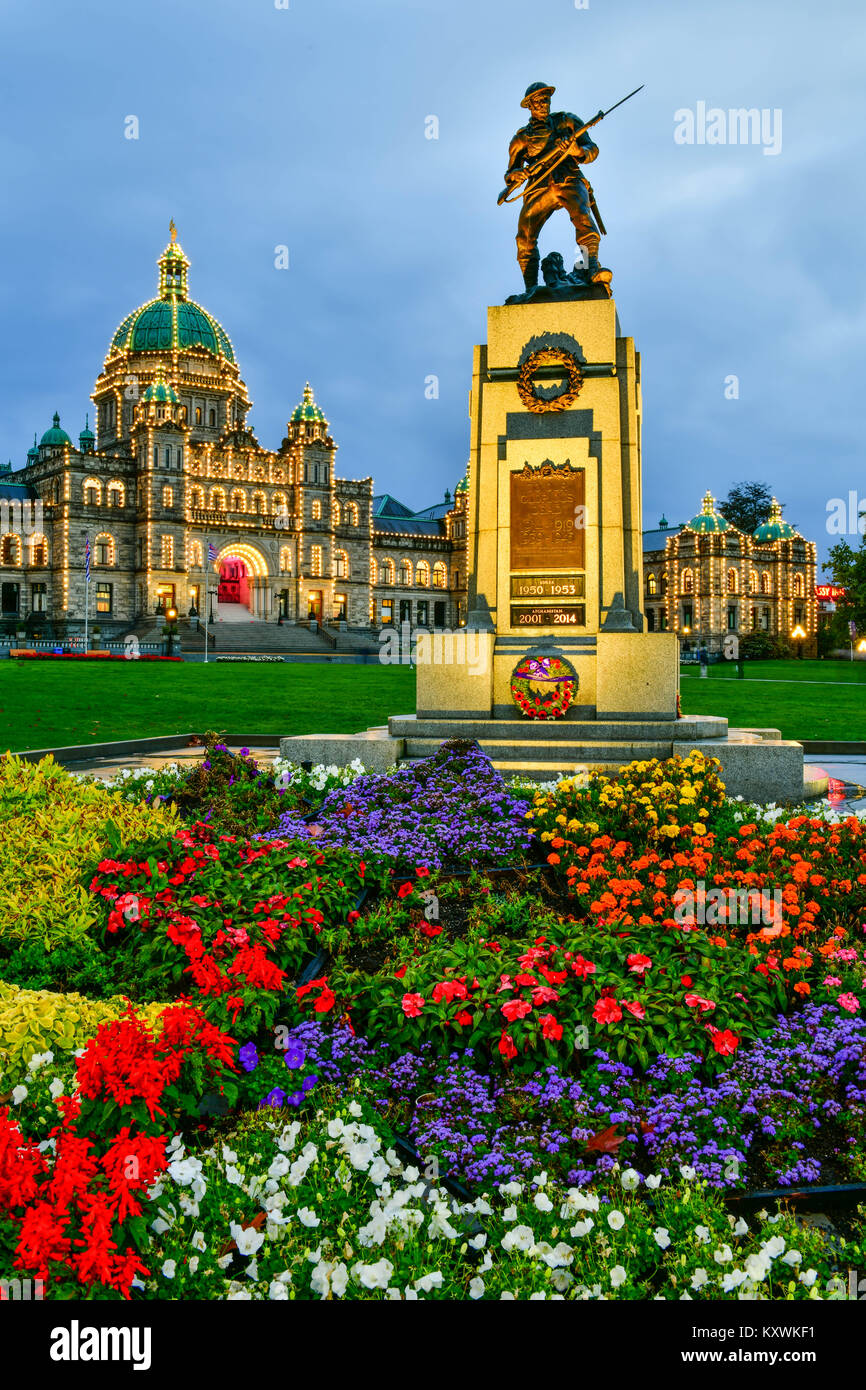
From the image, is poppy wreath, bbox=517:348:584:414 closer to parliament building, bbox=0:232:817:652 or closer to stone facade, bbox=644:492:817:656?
parliament building, bbox=0:232:817:652

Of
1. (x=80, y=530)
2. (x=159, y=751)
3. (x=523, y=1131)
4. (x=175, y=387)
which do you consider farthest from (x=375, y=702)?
(x=175, y=387)

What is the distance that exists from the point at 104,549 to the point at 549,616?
80.9m

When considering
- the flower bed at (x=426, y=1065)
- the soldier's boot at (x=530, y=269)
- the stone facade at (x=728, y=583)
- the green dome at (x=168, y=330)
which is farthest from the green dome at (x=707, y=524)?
the flower bed at (x=426, y=1065)

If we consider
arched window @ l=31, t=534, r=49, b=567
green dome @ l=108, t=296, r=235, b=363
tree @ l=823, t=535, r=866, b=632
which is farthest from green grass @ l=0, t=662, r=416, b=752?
green dome @ l=108, t=296, r=235, b=363

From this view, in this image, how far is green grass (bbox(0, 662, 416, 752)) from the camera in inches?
766

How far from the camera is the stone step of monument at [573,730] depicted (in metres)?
11.1

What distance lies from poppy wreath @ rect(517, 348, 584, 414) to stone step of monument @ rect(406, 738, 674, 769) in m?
4.39

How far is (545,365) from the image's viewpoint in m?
12.2

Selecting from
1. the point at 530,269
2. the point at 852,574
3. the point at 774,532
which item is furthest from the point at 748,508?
the point at 530,269

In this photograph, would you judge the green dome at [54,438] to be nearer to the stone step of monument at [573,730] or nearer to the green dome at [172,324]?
the green dome at [172,324]

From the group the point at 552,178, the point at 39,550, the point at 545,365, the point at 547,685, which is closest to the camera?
the point at 547,685

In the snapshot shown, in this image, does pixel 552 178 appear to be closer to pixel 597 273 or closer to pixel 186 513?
pixel 597 273

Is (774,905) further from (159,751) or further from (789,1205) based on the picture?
(159,751)

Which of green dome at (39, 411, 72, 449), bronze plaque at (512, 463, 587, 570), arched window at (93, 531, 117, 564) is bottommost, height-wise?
bronze plaque at (512, 463, 587, 570)
